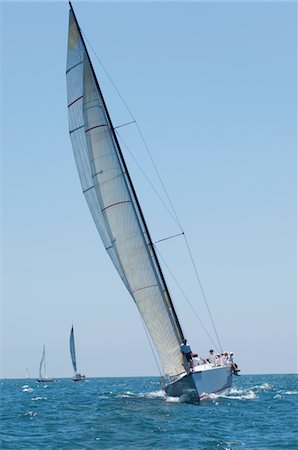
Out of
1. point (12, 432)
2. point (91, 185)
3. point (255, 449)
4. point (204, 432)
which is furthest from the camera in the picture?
point (91, 185)

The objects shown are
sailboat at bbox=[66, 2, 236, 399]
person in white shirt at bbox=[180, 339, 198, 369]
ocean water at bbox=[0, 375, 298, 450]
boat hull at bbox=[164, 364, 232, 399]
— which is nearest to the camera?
ocean water at bbox=[0, 375, 298, 450]

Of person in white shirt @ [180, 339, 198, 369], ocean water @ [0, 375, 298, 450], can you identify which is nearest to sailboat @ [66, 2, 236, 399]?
person in white shirt @ [180, 339, 198, 369]

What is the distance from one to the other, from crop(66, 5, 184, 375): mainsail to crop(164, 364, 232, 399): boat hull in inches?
35.1

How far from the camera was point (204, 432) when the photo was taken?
2320 centimetres

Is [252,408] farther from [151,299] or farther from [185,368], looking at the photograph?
[151,299]

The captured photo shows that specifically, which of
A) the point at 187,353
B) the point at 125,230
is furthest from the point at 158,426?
the point at 125,230

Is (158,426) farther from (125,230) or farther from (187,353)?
(125,230)

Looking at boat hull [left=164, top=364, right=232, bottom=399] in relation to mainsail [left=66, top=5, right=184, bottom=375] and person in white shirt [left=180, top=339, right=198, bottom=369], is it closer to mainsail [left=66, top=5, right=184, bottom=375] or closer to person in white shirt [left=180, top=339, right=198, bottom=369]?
person in white shirt [left=180, top=339, right=198, bottom=369]

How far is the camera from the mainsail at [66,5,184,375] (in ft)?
106

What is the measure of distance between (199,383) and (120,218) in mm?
7441

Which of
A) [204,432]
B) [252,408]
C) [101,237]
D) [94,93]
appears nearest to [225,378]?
[252,408]

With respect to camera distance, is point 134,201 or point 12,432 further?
point 134,201

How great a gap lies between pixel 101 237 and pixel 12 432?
10.9m

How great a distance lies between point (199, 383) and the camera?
101 ft
